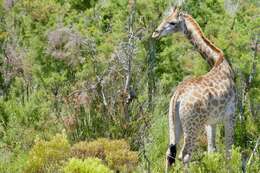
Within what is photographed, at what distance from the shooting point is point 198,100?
29.9 ft

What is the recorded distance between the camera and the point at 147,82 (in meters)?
14.1

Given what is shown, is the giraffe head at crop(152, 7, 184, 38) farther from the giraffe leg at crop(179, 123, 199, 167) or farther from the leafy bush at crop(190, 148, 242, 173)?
the leafy bush at crop(190, 148, 242, 173)

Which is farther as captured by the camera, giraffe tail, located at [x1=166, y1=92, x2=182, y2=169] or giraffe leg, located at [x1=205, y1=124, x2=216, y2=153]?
giraffe leg, located at [x1=205, y1=124, x2=216, y2=153]

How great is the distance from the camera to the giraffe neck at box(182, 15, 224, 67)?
10289mm

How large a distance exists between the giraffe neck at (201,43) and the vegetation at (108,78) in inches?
49.3

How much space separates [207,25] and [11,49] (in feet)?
21.2

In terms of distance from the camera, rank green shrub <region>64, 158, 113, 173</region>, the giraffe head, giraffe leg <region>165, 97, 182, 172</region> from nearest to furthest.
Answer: green shrub <region>64, 158, 113, 173</region>, giraffe leg <region>165, 97, 182, 172</region>, the giraffe head

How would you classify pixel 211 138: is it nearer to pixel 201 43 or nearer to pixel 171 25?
pixel 201 43

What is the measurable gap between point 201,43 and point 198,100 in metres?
1.62

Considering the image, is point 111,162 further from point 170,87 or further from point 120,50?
point 170,87

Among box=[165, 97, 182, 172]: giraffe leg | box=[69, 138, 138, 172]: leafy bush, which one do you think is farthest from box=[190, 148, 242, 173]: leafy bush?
box=[165, 97, 182, 172]: giraffe leg

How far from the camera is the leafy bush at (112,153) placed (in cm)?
743

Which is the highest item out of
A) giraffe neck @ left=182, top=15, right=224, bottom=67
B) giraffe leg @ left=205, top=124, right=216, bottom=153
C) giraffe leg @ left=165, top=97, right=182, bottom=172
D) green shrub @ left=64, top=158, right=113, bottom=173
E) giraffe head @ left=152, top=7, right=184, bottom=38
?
giraffe head @ left=152, top=7, right=184, bottom=38

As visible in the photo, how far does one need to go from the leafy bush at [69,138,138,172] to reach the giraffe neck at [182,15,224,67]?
287cm
